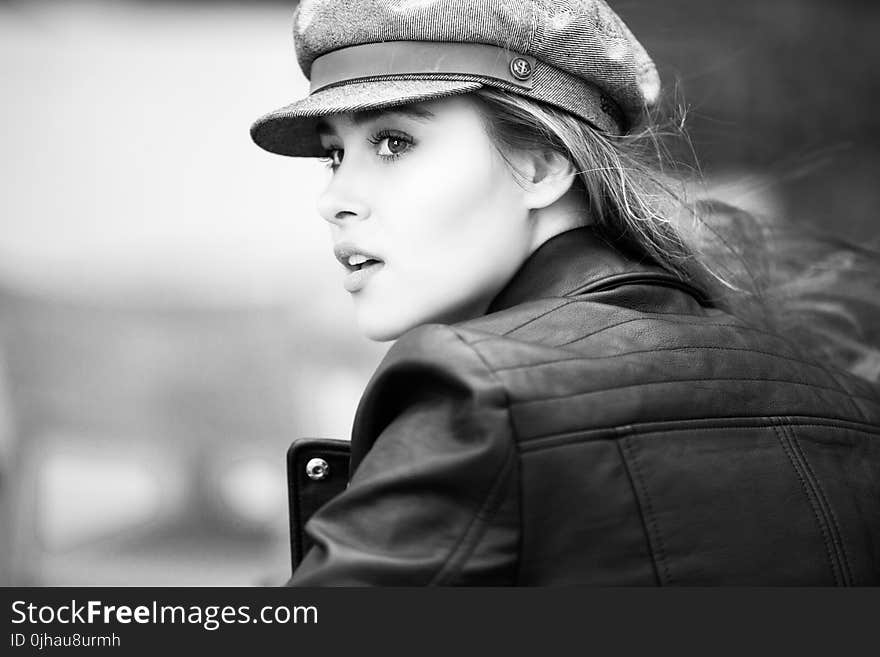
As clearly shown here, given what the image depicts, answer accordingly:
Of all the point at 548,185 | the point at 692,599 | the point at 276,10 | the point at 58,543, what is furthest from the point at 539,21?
the point at 58,543

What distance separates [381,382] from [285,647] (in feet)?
1.02

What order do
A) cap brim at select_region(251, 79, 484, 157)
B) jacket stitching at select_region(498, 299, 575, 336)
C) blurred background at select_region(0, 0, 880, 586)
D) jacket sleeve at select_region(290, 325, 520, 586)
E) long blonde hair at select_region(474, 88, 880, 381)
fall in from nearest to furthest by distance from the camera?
jacket sleeve at select_region(290, 325, 520, 586), jacket stitching at select_region(498, 299, 575, 336), cap brim at select_region(251, 79, 484, 157), long blonde hair at select_region(474, 88, 880, 381), blurred background at select_region(0, 0, 880, 586)

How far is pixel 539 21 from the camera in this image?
152 centimetres

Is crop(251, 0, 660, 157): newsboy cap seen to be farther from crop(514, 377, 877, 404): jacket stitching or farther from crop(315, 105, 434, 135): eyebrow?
crop(514, 377, 877, 404): jacket stitching

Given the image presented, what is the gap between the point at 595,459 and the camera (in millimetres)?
1208

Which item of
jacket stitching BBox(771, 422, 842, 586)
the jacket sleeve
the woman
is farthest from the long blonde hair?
the jacket sleeve

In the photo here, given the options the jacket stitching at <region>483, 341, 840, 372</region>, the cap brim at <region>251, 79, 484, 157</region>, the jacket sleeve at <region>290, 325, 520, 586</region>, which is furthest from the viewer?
the cap brim at <region>251, 79, 484, 157</region>

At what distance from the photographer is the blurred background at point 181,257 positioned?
9.23 feet

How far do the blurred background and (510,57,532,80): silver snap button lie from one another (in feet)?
4.50

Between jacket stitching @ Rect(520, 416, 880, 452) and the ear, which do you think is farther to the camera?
the ear

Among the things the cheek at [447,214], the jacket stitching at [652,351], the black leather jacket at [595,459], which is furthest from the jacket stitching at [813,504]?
the cheek at [447,214]

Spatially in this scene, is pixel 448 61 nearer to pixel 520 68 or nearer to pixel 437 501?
pixel 520 68

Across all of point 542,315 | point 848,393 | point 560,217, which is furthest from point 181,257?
point 848,393

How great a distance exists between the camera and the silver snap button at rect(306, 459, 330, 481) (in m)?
1.60
